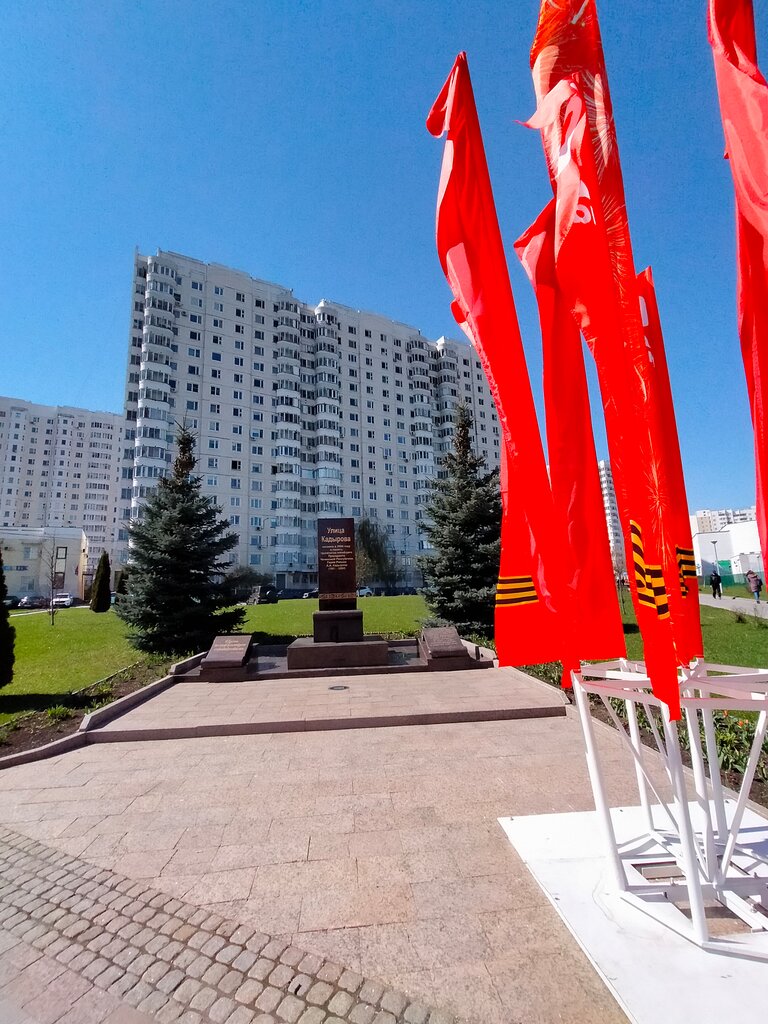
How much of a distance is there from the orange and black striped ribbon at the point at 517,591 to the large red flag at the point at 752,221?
128 centimetres

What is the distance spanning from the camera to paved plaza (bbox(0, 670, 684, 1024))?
2.58m

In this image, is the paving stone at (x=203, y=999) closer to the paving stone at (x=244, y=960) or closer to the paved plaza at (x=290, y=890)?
the paved plaza at (x=290, y=890)

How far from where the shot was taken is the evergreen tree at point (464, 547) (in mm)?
17314

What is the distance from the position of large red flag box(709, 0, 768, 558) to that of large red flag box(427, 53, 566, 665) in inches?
47.2

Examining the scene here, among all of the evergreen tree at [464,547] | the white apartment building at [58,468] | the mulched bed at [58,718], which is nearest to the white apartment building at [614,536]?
the evergreen tree at [464,547]

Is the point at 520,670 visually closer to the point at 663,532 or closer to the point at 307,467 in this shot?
the point at 663,532

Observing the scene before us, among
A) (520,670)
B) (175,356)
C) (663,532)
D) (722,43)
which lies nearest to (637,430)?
(663,532)

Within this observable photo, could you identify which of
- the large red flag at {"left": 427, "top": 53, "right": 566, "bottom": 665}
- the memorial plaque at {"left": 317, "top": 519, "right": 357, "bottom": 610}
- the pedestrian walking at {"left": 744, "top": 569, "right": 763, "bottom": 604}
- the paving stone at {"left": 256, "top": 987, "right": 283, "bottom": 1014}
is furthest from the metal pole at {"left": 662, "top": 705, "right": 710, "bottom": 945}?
the pedestrian walking at {"left": 744, "top": 569, "right": 763, "bottom": 604}

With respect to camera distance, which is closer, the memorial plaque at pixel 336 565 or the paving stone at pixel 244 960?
the paving stone at pixel 244 960

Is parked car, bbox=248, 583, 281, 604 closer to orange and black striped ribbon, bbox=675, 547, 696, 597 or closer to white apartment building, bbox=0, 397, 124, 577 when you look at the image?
orange and black striped ribbon, bbox=675, 547, 696, 597

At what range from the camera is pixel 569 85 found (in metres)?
3.31

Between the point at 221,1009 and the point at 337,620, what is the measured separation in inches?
438

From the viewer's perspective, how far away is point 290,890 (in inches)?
139

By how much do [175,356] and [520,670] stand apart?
59.7 m
